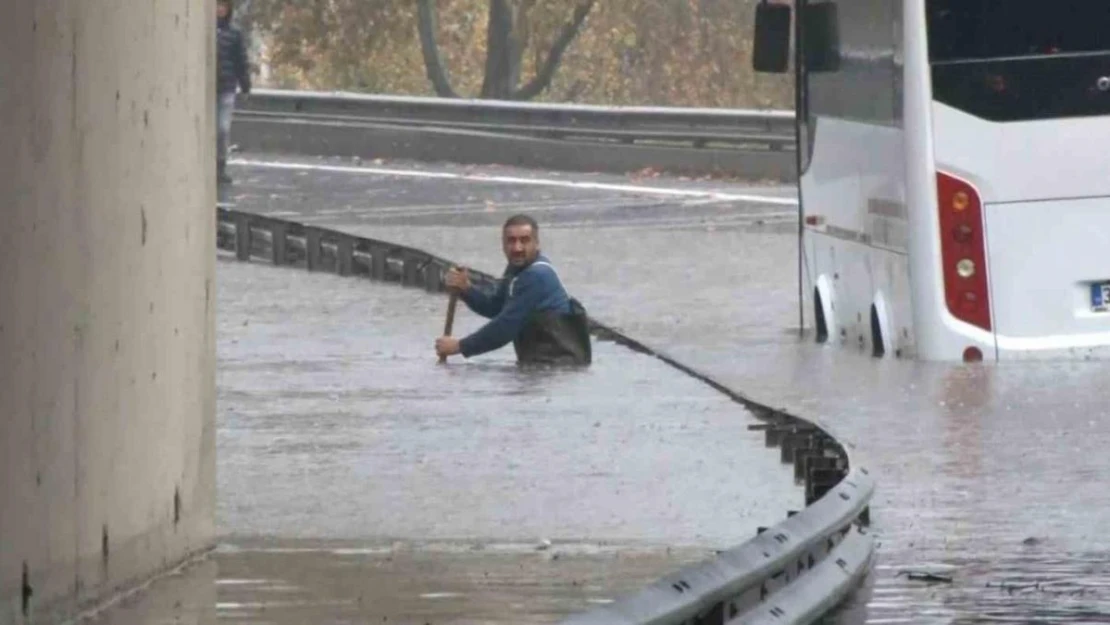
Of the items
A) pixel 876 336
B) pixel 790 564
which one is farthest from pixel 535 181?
pixel 790 564

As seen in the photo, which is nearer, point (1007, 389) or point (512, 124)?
point (1007, 389)

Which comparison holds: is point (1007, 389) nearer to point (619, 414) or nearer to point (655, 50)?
point (619, 414)

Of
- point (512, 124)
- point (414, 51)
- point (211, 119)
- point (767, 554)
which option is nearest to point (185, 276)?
point (211, 119)

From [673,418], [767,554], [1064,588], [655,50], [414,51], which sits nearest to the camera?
[767,554]

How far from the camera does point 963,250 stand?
59.9 ft

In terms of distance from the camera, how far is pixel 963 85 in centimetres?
1820

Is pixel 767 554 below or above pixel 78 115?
below

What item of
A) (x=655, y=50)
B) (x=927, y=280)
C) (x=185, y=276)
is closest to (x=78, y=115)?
(x=185, y=276)

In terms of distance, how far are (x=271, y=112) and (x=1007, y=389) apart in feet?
86.3

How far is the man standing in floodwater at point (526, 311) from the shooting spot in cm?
1758

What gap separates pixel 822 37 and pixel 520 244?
3449 millimetres

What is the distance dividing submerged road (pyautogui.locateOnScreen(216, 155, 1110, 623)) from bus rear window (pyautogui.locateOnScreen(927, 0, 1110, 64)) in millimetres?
1788

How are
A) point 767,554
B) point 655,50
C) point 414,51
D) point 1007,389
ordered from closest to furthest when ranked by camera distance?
point 767,554
point 1007,389
point 655,50
point 414,51

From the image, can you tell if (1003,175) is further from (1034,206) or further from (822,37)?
(822,37)
